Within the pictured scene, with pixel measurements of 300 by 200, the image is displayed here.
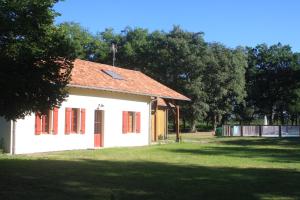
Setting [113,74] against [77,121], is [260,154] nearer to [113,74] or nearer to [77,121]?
[77,121]

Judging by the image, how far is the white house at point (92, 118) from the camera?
23.0m

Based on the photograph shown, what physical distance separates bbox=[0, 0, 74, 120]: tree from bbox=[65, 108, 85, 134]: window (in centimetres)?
1164

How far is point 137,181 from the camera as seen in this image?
13.3 m

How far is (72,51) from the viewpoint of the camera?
13.9 m

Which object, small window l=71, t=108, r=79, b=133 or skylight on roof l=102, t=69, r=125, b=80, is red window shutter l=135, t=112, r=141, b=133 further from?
small window l=71, t=108, r=79, b=133

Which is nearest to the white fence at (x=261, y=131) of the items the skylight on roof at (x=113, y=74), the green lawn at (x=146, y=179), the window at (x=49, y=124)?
the skylight on roof at (x=113, y=74)

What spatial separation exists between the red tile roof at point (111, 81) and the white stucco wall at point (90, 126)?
0.49 meters

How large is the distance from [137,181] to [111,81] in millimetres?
16595

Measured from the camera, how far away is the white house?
23047 millimetres

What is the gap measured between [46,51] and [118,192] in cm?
387

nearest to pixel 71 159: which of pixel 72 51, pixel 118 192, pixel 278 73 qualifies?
pixel 72 51

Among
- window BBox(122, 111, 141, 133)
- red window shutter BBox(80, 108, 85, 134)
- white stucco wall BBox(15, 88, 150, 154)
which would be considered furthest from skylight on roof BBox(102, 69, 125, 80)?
red window shutter BBox(80, 108, 85, 134)

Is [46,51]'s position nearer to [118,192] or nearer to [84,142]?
[118,192]

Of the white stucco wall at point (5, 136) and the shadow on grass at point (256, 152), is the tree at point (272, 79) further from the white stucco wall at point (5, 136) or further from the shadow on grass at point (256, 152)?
the white stucco wall at point (5, 136)
